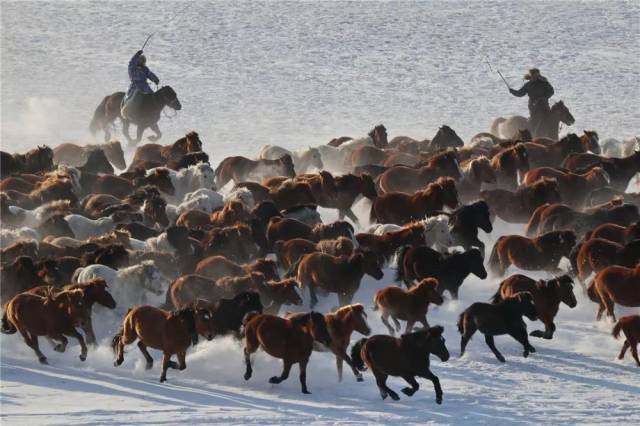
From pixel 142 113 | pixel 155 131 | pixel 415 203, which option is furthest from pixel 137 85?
pixel 415 203

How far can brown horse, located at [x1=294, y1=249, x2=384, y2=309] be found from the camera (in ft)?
50.1

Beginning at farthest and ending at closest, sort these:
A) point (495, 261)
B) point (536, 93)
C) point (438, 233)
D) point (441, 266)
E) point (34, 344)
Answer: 1. point (536, 93)
2. point (438, 233)
3. point (495, 261)
4. point (441, 266)
5. point (34, 344)

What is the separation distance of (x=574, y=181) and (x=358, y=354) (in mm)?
7073

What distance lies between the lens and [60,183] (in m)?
19.3

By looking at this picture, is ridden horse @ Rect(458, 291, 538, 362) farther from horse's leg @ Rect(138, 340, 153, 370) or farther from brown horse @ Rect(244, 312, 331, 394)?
horse's leg @ Rect(138, 340, 153, 370)

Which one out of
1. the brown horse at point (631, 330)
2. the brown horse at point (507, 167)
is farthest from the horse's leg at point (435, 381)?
the brown horse at point (507, 167)

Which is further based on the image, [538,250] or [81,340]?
[538,250]

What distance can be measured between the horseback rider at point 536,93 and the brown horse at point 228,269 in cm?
966

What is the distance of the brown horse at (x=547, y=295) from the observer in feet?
47.9

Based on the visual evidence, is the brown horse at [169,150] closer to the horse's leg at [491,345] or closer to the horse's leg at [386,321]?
the horse's leg at [386,321]

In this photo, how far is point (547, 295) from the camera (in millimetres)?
14586

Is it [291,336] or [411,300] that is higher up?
[411,300]

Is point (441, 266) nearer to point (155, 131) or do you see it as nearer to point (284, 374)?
point (284, 374)

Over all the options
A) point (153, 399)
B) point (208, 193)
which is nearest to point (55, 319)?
point (153, 399)
